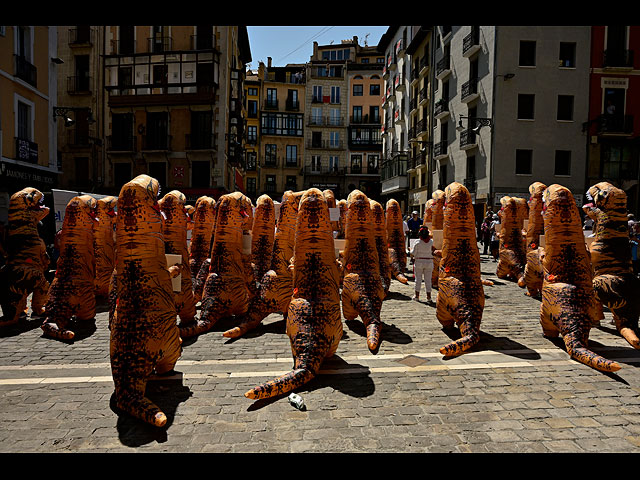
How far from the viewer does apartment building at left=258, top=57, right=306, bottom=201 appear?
44000 mm

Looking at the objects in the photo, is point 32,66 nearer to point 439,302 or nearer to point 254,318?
point 254,318

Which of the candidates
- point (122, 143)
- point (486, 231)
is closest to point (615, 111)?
point (486, 231)

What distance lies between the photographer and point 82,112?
971 inches

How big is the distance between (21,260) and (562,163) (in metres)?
23.3

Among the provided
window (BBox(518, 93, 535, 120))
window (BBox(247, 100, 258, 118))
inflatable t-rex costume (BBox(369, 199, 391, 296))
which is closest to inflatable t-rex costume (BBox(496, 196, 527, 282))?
inflatable t-rex costume (BBox(369, 199, 391, 296))

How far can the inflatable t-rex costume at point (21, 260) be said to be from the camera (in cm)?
674

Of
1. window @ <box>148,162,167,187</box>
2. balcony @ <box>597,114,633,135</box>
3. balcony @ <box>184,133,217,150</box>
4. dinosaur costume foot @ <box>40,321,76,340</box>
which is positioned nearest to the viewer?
dinosaur costume foot @ <box>40,321,76,340</box>

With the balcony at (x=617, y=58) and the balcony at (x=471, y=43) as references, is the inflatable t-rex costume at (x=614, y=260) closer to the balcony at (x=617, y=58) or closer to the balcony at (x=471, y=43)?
the balcony at (x=471, y=43)

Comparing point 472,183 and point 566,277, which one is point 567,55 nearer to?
point 472,183

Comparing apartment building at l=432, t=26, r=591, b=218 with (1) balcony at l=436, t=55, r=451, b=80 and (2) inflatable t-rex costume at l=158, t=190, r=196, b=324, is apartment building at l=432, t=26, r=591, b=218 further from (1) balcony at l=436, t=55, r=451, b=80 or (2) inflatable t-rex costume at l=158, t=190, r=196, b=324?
(2) inflatable t-rex costume at l=158, t=190, r=196, b=324

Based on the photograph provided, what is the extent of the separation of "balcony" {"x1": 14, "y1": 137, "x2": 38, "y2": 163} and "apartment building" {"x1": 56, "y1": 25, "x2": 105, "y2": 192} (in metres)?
8.03
